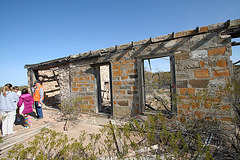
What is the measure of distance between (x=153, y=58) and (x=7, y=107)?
4.73 meters

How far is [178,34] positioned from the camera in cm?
337

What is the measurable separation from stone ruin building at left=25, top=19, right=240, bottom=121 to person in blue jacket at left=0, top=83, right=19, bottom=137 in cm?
218

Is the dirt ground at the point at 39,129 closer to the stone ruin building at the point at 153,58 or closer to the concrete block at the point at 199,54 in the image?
the stone ruin building at the point at 153,58

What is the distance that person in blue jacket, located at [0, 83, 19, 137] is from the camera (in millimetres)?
3387

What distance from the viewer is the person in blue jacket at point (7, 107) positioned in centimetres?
339

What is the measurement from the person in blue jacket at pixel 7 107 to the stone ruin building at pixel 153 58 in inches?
85.9

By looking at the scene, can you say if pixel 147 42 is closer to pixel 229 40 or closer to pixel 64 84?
pixel 229 40

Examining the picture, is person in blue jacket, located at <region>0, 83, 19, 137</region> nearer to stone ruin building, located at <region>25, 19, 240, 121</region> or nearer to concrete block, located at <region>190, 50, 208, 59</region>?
stone ruin building, located at <region>25, 19, 240, 121</region>

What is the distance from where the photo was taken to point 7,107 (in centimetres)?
342

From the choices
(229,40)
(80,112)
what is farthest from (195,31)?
(80,112)

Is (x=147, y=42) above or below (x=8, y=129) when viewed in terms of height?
above

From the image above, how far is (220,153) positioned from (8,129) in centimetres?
544

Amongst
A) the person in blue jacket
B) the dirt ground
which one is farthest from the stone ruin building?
the person in blue jacket

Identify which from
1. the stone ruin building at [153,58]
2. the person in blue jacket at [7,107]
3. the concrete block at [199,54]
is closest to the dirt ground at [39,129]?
the person in blue jacket at [7,107]
